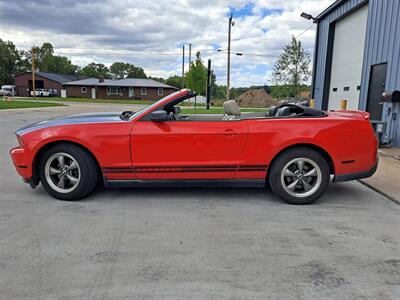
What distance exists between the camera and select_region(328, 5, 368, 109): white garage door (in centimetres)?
1177

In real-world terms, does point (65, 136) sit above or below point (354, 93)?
below

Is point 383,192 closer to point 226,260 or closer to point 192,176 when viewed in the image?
point 192,176

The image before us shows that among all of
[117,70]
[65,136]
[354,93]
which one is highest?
[117,70]

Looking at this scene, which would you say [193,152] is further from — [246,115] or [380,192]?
[380,192]

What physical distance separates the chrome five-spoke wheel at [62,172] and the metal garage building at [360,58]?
7905 mm

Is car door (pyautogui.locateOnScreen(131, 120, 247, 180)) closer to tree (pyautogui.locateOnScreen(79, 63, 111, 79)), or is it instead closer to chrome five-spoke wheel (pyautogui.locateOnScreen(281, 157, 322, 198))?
chrome five-spoke wheel (pyautogui.locateOnScreen(281, 157, 322, 198))

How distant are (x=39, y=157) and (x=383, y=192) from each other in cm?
491

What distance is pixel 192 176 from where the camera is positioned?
4371 mm

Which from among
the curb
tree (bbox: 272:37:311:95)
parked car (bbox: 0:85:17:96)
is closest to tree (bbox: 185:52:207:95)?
tree (bbox: 272:37:311:95)

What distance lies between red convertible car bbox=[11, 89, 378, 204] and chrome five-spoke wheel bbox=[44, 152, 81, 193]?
0.04 ft

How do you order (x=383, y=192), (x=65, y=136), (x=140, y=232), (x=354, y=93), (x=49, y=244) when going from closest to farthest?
(x=49, y=244), (x=140, y=232), (x=65, y=136), (x=383, y=192), (x=354, y=93)

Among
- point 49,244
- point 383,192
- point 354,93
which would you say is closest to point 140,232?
point 49,244

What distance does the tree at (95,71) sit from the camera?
108 m

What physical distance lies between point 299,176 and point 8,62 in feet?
297
